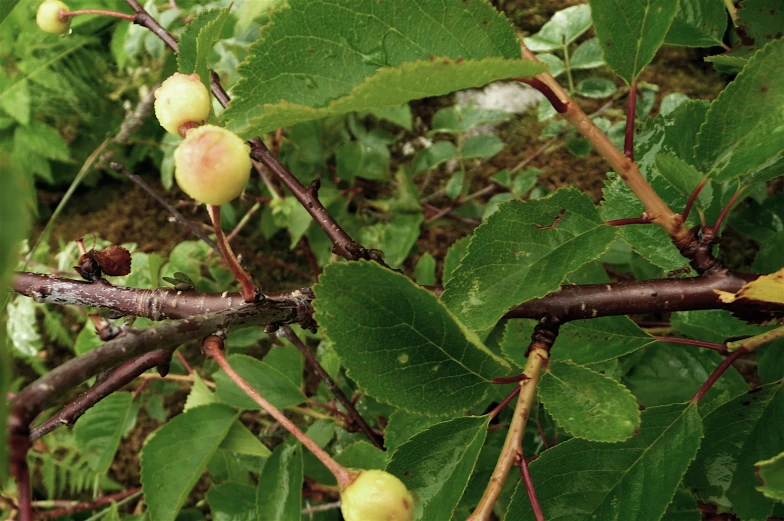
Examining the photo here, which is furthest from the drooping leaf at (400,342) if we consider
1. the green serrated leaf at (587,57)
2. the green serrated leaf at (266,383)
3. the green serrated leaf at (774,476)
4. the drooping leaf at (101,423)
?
the green serrated leaf at (587,57)

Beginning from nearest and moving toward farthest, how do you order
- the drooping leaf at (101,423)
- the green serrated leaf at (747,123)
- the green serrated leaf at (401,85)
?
1. the green serrated leaf at (401,85)
2. the green serrated leaf at (747,123)
3. the drooping leaf at (101,423)

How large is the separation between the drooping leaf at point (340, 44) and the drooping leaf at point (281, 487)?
0.56 metres

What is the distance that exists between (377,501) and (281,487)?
19.3 inches

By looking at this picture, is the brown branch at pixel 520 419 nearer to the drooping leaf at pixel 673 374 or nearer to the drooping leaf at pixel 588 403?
the drooping leaf at pixel 588 403

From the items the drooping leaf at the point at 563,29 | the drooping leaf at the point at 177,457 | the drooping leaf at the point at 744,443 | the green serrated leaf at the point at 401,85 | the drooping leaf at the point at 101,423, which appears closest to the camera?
the green serrated leaf at the point at 401,85

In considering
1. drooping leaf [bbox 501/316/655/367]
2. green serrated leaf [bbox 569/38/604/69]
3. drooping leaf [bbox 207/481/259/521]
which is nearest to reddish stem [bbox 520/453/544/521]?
drooping leaf [bbox 501/316/655/367]

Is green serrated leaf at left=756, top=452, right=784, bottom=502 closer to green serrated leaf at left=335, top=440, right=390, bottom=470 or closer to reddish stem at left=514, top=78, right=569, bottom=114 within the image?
reddish stem at left=514, top=78, right=569, bottom=114

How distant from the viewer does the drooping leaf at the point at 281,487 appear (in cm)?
84

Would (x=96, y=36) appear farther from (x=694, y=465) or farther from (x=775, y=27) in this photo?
(x=694, y=465)

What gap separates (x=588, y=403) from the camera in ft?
1.80

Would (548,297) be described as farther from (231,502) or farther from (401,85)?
(231,502)

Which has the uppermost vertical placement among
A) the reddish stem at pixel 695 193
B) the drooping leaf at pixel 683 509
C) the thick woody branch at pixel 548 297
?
the reddish stem at pixel 695 193

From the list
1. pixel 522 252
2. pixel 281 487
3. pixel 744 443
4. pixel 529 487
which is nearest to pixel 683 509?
pixel 744 443

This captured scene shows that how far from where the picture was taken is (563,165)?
1604 mm
